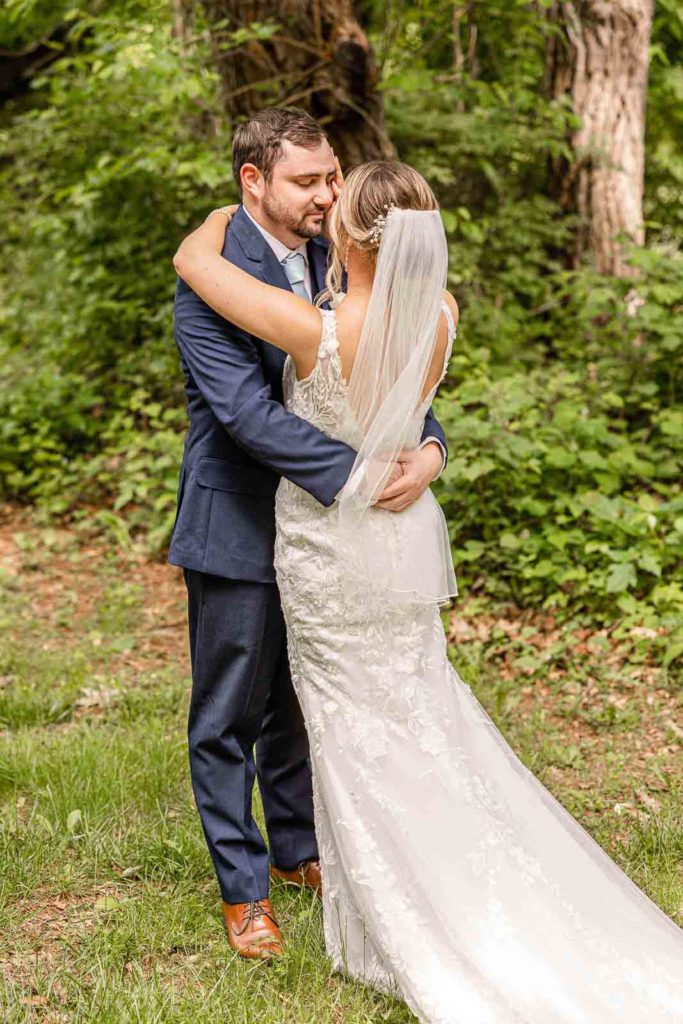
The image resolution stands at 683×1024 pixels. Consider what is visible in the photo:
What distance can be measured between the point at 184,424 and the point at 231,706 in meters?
4.85

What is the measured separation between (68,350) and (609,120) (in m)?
4.32

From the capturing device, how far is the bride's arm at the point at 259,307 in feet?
8.27

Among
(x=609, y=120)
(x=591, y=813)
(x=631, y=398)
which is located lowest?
(x=591, y=813)

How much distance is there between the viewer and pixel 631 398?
20.0 ft

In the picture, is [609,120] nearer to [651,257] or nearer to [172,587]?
[651,257]

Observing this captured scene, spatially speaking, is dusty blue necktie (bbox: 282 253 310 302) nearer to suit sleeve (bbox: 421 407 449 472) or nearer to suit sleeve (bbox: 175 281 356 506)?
suit sleeve (bbox: 175 281 356 506)

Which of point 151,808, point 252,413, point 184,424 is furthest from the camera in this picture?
point 184,424

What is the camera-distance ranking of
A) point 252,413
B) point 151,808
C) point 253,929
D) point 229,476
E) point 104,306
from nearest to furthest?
1. point 252,413
2. point 229,476
3. point 253,929
4. point 151,808
5. point 104,306

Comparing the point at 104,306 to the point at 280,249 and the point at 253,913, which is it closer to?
the point at 280,249

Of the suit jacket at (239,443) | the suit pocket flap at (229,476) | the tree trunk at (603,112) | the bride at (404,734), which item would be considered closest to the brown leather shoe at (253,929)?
the bride at (404,734)

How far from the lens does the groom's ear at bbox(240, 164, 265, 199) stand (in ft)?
9.01

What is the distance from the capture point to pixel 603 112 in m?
7.57

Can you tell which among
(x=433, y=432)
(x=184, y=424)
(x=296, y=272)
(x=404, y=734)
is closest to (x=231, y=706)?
(x=404, y=734)

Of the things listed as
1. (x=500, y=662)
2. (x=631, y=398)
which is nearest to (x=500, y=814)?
(x=500, y=662)
